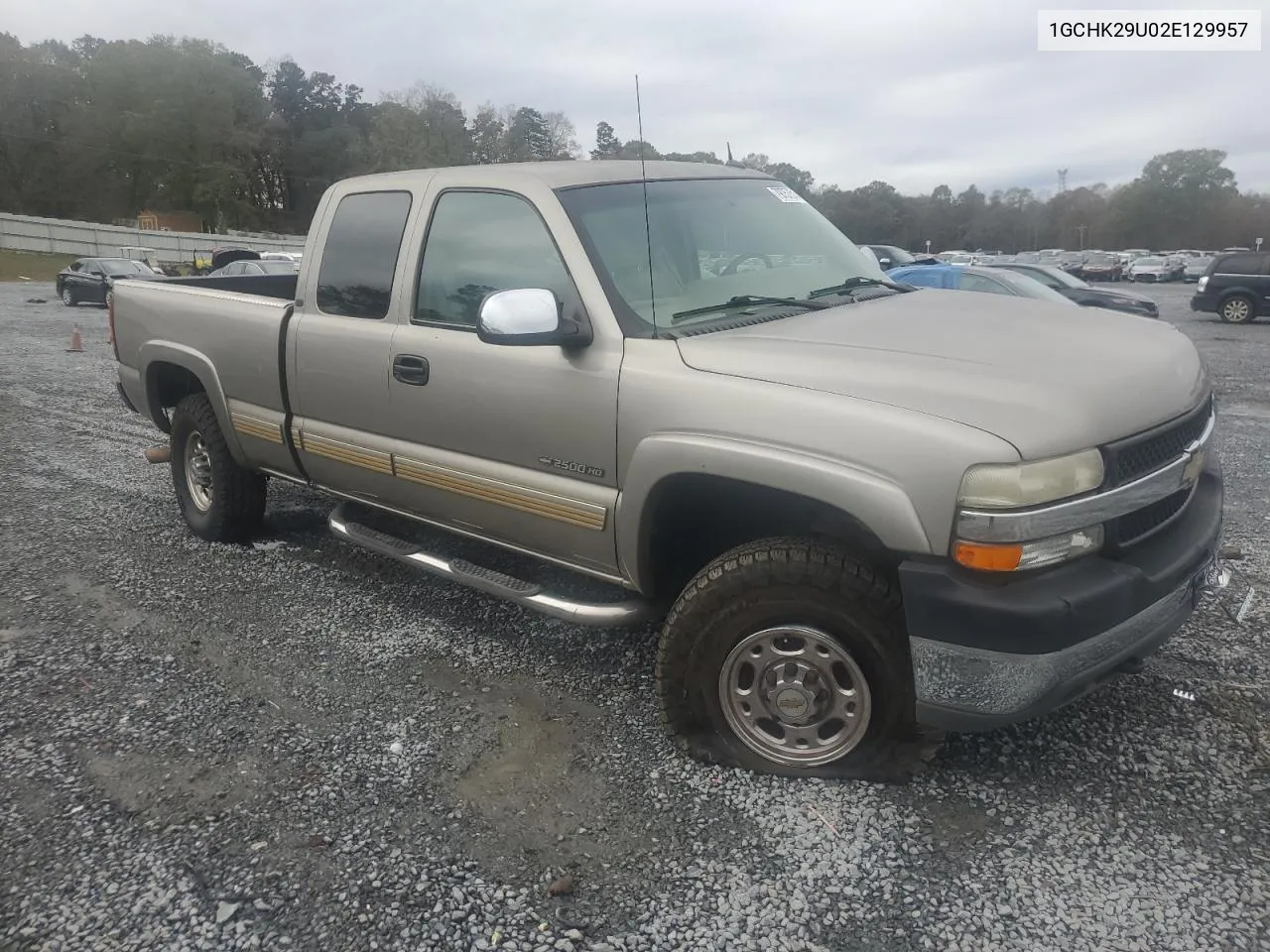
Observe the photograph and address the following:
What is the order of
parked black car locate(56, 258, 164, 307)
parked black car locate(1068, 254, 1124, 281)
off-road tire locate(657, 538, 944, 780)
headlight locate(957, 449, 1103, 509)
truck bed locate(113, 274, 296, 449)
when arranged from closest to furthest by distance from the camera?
1. headlight locate(957, 449, 1103, 509)
2. off-road tire locate(657, 538, 944, 780)
3. truck bed locate(113, 274, 296, 449)
4. parked black car locate(56, 258, 164, 307)
5. parked black car locate(1068, 254, 1124, 281)

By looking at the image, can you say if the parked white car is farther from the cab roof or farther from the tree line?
the cab roof

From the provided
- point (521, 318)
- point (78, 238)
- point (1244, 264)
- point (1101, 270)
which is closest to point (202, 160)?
point (78, 238)

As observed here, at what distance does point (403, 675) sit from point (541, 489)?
1.03m

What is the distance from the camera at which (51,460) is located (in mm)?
7305

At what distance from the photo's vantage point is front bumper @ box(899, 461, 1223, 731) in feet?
7.79

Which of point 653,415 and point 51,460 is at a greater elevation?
point 653,415

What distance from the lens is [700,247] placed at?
353 cm

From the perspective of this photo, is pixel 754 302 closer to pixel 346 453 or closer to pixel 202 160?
pixel 346 453

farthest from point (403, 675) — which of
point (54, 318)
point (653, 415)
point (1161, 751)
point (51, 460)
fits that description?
point (54, 318)

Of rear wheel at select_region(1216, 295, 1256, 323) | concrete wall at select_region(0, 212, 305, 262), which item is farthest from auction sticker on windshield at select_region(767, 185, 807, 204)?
concrete wall at select_region(0, 212, 305, 262)

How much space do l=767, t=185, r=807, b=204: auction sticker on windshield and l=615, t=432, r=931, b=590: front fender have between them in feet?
5.78

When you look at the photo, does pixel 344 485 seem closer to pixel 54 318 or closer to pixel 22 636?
pixel 22 636

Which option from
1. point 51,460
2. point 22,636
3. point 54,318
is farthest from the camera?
point 54,318

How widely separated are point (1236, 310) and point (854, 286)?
68.1ft
